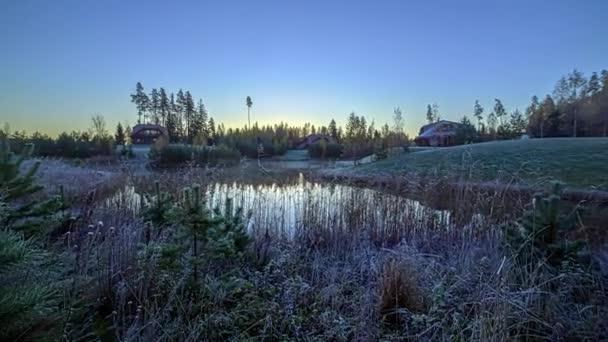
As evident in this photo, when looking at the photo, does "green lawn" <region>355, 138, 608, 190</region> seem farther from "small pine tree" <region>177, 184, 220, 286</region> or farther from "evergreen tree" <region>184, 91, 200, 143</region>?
"evergreen tree" <region>184, 91, 200, 143</region>

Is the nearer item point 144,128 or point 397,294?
point 397,294

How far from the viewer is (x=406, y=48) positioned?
11039 millimetres

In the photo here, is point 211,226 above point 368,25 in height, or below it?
below

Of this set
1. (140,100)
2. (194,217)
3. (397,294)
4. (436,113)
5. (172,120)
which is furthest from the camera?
(436,113)

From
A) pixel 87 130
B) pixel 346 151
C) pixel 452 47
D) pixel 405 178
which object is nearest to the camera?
pixel 405 178

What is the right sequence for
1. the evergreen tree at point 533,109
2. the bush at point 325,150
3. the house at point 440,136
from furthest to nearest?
the evergreen tree at point 533,109, the house at point 440,136, the bush at point 325,150

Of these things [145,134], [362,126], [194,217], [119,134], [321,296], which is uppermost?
[362,126]

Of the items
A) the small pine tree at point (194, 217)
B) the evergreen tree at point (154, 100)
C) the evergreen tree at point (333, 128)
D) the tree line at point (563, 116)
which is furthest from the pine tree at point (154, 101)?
the small pine tree at point (194, 217)

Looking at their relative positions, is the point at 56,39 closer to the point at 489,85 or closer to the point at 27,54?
the point at 27,54

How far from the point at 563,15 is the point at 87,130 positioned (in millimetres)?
34903

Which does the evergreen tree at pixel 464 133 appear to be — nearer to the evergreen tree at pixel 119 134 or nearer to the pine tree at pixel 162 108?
the evergreen tree at pixel 119 134

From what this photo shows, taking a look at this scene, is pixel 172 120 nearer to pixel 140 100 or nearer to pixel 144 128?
pixel 144 128

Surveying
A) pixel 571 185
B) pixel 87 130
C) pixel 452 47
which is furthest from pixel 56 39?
pixel 87 130

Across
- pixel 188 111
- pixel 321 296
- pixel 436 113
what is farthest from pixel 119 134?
pixel 436 113
